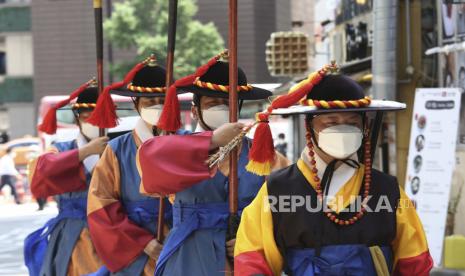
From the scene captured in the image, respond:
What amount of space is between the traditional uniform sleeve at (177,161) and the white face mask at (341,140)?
83cm

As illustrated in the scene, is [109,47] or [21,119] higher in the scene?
[109,47]

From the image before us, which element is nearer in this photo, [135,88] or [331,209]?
[331,209]

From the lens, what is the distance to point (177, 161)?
435 cm

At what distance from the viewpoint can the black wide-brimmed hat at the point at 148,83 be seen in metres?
5.49

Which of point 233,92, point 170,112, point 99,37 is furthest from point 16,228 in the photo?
point 233,92

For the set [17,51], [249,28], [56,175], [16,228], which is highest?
[249,28]

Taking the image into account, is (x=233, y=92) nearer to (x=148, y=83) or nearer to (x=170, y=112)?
(x=170, y=112)

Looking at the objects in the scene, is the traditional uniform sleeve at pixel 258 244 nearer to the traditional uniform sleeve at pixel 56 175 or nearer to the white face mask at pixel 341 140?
the white face mask at pixel 341 140

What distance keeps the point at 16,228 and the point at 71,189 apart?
449 inches

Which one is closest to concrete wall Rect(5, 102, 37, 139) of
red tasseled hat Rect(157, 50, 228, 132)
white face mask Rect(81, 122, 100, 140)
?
white face mask Rect(81, 122, 100, 140)

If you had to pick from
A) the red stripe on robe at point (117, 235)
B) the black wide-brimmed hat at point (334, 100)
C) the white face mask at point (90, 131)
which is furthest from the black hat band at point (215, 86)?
the white face mask at point (90, 131)

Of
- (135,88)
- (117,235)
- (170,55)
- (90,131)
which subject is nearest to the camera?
(170,55)

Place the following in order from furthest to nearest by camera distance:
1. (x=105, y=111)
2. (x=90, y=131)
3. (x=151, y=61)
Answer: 1. (x=90, y=131)
2. (x=105, y=111)
3. (x=151, y=61)

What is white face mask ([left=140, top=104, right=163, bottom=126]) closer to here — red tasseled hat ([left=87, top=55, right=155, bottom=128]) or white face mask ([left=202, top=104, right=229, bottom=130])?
red tasseled hat ([left=87, top=55, right=155, bottom=128])
